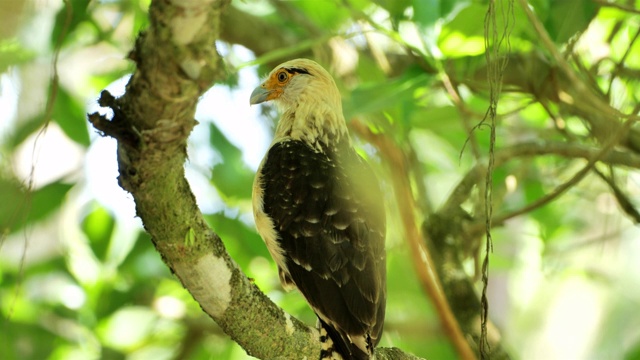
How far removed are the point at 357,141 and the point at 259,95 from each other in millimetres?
797

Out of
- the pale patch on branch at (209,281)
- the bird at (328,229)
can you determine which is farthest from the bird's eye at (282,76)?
the pale patch on branch at (209,281)

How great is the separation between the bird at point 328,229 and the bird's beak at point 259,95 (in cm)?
37

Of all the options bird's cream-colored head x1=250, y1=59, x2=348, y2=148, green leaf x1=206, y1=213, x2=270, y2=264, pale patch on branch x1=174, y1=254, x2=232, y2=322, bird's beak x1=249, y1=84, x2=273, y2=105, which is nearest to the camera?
pale patch on branch x1=174, y1=254, x2=232, y2=322

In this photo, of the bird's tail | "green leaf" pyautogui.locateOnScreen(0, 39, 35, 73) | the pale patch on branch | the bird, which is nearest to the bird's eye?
the bird

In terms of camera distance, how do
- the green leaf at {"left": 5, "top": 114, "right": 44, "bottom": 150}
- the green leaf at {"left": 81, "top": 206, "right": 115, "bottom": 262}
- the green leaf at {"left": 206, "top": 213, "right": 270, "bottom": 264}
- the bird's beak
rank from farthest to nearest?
the green leaf at {"left": 81, "top": 206, "right": 115, "bottom": 262}
the green leaf at {"left": 206, "top": 213, "right": 270, "bottom": 264}
the bird's beak
the green leaf at {"left": 5, "top": 114, "right": 44, "bottom": 150}

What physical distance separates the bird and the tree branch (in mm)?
430

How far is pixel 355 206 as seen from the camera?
144 inches

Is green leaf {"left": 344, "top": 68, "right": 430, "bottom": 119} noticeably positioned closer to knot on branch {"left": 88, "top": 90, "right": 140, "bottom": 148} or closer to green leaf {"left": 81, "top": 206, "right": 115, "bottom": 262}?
knot on branch {"left": 88, "top": 90, "right": 140, "bottom": 148}

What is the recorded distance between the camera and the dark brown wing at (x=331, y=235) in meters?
3.34

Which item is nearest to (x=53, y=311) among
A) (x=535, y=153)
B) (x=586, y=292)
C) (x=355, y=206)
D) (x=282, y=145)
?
(x=282, y=145)

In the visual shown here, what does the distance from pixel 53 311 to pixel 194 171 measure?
4.53ft

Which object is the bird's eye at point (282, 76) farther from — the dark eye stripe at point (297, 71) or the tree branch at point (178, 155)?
the tree branch at point (178, 155)

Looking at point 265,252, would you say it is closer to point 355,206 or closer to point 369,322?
point 355,206

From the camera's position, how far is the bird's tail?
3.20 meters
